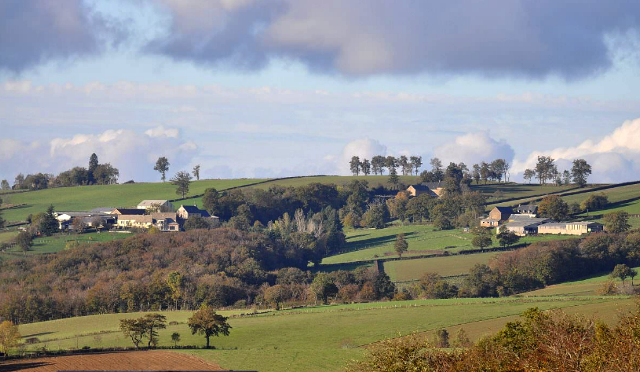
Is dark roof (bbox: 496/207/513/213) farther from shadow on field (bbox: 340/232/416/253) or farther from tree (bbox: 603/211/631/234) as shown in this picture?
tree (bbox: 603/211/631/234)

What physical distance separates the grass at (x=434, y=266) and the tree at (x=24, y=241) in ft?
229

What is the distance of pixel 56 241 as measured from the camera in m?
164

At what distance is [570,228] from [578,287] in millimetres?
47973

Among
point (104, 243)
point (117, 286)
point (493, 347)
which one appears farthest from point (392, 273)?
point (493, 347)

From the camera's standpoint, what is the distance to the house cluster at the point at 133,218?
181m

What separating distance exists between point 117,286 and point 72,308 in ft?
28.5

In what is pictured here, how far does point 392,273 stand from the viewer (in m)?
136

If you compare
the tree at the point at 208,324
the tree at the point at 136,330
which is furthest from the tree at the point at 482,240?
the tree at the point at 136,330

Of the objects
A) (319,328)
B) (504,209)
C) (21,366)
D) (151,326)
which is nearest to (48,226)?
(151,326)

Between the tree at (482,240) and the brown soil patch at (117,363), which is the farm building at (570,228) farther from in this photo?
the brown soil patch at (117,363)

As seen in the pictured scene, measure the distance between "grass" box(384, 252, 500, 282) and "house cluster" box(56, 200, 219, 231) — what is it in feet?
197

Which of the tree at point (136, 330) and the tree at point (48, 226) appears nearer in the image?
the tree at point (136, 330)

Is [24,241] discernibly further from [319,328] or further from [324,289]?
[319,328]

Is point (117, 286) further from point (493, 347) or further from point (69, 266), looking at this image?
point (493, 347)
